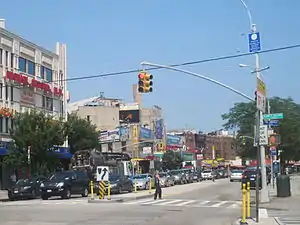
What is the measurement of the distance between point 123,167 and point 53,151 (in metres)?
9.18

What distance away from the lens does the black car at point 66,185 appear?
119 feet

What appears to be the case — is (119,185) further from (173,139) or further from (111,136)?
(173,139)

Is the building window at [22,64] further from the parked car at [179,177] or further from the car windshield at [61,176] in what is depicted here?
the parked car at [179,177]

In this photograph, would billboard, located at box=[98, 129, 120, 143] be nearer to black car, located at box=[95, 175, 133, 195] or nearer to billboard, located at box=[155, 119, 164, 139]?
billboard, located at box=[155, 119, 164, 139]

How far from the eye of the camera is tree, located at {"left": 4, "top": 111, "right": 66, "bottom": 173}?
156ft

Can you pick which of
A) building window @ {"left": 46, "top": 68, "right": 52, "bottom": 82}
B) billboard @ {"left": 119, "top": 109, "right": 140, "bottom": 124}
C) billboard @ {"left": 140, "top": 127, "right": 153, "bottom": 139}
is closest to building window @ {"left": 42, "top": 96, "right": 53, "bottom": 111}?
building window @ {"left": 46, "top": 68, "right": 52, "bottom": 82}

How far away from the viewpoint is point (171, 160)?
11219 cm

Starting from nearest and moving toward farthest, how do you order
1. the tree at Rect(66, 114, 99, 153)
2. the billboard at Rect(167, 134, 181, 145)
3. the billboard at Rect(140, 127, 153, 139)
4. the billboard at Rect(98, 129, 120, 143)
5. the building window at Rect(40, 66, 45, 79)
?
the building window at Rect(40, 66, 45, 79) < the tree at Rect(66, 114, 99, 153) < the billboard at Rect(98, 129, 120, 143) < the billboard at Rect(140, 127, 153, 139) < the billboard at Rect(167, 134, 181, 145)

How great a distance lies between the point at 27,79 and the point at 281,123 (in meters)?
36.9

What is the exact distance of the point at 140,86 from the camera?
27719 millimetres

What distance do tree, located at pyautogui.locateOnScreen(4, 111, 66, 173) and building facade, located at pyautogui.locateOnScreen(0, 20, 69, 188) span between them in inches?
70.7

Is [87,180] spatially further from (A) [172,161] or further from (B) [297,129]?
(A) [172,161]

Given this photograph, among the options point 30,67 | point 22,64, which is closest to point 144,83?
point 22,64

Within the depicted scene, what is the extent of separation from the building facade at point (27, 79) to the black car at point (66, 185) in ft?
42.4
